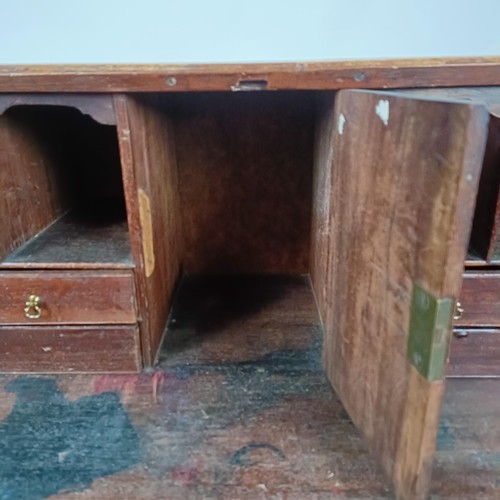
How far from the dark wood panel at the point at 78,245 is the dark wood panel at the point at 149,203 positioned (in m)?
0.06

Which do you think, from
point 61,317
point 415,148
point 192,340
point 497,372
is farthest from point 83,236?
point 497,372

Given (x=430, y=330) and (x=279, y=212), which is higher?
(x=430, y=330)

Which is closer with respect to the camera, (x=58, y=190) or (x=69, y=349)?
(x=69, y=349)

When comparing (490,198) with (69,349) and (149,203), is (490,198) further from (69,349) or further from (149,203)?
(69,349)

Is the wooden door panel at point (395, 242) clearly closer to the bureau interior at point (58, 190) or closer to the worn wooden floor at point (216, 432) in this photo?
the worn wooden floor at point (216, 432)

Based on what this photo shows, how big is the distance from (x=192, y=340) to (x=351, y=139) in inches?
25.1

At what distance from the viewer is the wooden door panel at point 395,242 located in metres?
0.53

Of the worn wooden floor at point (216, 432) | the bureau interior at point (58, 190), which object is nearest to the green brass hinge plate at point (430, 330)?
the worn wooden floor at point (216, 432)

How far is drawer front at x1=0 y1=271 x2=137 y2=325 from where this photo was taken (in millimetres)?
931

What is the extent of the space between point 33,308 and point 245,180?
75 cm

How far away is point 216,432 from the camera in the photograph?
2.73 ft

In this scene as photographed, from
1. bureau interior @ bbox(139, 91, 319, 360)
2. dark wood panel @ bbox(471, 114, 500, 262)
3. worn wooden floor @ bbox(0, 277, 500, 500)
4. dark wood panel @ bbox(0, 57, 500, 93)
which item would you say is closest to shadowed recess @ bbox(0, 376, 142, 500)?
worn wooden floor @ bbox(0, 277, 500, 500)

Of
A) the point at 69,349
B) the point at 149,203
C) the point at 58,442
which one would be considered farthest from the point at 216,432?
the point at 149,203

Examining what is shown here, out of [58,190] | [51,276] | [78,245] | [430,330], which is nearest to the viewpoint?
[430,330]
